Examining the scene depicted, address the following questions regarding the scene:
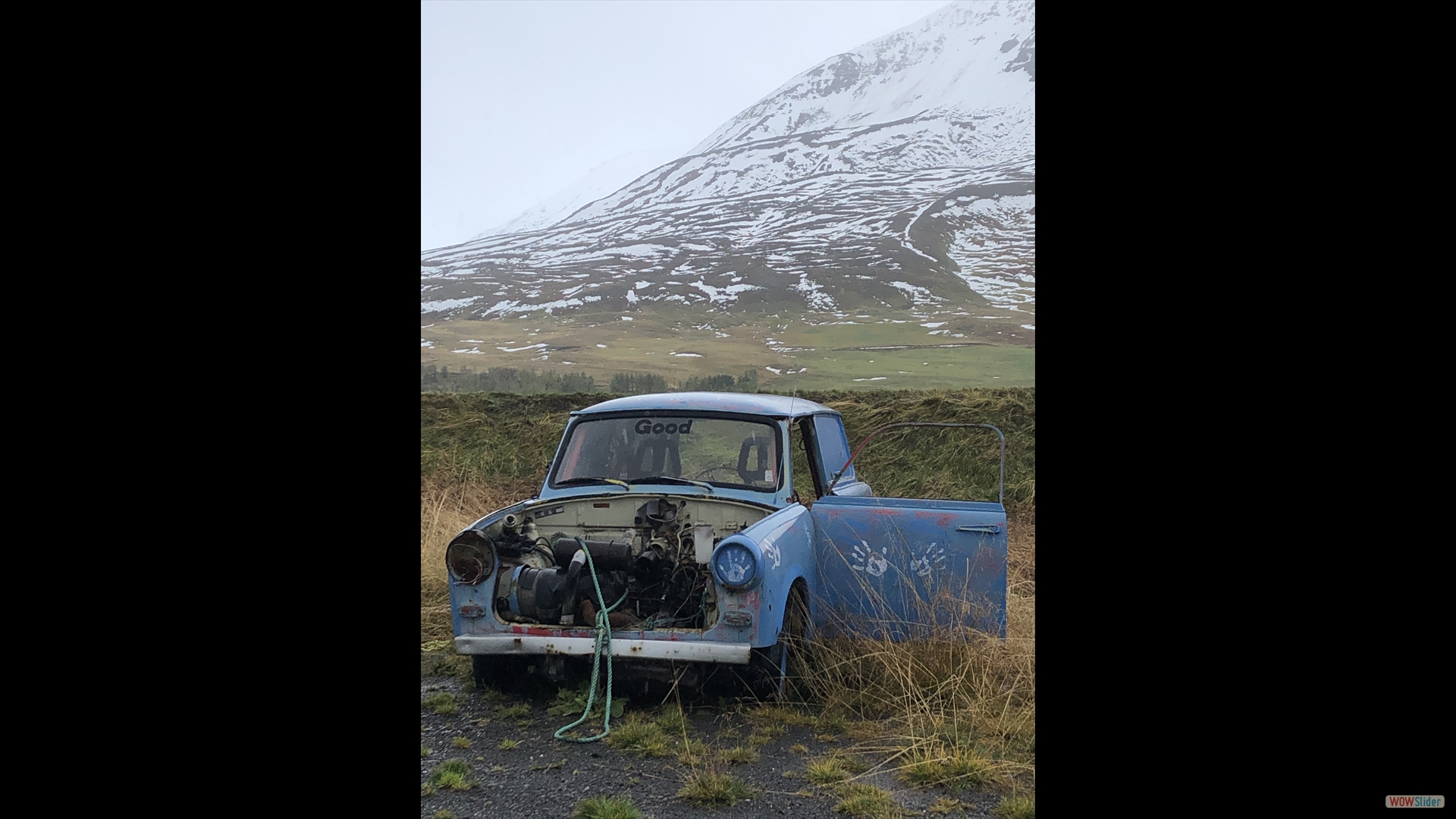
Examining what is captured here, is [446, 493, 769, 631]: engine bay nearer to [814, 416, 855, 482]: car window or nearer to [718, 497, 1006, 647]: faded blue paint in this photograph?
[718, 497, 1006, 647]: faded blue paint

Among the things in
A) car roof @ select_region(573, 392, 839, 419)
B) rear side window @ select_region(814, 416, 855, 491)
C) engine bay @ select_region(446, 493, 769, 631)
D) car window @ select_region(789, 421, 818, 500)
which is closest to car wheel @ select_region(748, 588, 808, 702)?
engine bay @ select_region(446, 493, 769, 631)

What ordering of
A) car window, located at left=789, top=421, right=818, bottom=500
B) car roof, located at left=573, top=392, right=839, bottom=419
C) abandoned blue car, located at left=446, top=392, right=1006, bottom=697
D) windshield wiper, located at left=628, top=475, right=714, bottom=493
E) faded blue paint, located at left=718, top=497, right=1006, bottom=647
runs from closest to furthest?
abandoned blue car, located at left=446, top=392, right=1006, bottom=697, faded blue paint, located at left=718, top=497, right=1006, bottom=647, windshield wiper, located at left=628, top=475, right=714, bottom=493, car roof, located at left=573, top=392, right=839, bottom=419, car window, located at left=789, top=421, right=818, bottom=500

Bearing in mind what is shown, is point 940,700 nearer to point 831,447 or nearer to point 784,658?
point 784,658

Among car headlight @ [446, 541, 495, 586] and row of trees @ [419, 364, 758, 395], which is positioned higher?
row of trees @ [419, 364, 758, 395]

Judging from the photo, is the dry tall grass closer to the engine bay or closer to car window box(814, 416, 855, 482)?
the engine bay

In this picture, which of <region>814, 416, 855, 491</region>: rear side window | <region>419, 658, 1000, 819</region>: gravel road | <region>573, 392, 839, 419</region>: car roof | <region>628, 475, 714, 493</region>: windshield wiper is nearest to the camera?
<region>419, 658, 1000, 819</region>: gravel road

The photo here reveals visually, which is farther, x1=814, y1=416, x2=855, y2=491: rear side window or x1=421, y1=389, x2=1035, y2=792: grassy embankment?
x1=814, y1=416, x2=855, y2=491: rear side window

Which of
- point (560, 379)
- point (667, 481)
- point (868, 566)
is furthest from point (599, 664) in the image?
point (560, 379)

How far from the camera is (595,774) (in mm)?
3799

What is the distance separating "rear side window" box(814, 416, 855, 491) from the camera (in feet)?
19.4

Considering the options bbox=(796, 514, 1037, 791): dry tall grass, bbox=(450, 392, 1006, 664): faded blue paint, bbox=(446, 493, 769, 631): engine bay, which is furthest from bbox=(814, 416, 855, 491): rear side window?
bbox=(796, 514, 1037, 791): dry tall grass

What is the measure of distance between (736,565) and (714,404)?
1.56m

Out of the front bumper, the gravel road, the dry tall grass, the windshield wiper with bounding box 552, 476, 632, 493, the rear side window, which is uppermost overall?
the rear side window
